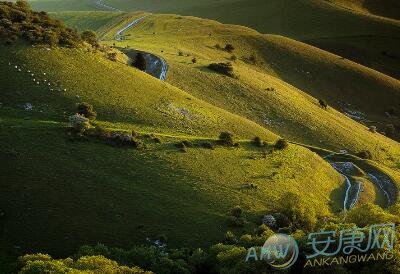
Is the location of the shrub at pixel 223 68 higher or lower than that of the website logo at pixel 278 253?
higher

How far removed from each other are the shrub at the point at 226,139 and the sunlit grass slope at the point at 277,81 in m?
19.1

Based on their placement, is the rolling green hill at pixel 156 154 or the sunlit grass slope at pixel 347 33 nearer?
the rolling green hill at pixel 156 154

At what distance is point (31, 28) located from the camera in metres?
71.7

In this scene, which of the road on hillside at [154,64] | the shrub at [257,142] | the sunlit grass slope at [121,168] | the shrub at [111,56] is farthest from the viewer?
the road on hillside at [154,64]

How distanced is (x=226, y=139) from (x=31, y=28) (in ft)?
110

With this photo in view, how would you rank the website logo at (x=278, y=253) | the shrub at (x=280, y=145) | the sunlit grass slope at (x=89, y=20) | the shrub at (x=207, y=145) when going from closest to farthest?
the website logo at (x=278, y=253), the shrub at (x=207, y=145), the shrub at (x=280, y=145), the sunlit grass slope at (x=89, y=20)

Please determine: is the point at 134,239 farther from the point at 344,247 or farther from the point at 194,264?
the point at 344,247

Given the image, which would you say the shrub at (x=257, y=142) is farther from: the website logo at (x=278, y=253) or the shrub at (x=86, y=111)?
the website logo at (x=278, y=253)

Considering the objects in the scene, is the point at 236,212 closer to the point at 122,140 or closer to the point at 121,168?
the point at 121,168

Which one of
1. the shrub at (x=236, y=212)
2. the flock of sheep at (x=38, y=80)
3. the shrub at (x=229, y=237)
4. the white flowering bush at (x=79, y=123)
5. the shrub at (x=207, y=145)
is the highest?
the flock of sheep at (x=38, y=80)

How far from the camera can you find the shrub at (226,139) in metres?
61.5

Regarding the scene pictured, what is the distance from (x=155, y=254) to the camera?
40.2m

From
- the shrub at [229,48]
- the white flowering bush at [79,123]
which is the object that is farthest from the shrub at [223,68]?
the white flowering bush at [79,123]

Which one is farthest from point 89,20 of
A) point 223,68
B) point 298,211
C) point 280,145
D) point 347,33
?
point 298,211
